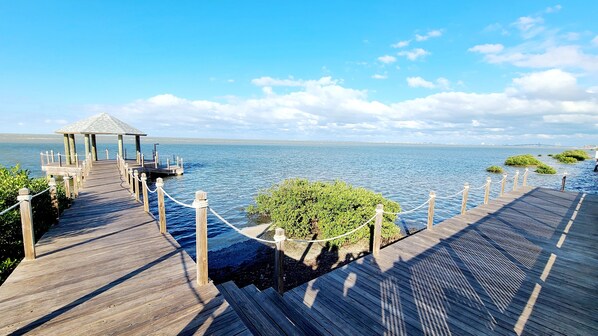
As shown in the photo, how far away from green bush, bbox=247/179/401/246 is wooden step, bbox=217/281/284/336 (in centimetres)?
526

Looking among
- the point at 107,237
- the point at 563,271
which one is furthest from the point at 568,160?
the point at 107,237

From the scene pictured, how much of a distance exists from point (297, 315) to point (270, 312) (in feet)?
1.40

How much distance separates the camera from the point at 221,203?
17.5 metres

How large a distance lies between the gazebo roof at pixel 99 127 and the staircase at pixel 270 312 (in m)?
23.9

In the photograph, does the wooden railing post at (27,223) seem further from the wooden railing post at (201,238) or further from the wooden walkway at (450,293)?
the wooden walkway at (450,293)

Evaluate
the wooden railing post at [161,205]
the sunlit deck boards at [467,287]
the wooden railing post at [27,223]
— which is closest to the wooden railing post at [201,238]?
the sunlit deck boards at [467,287]

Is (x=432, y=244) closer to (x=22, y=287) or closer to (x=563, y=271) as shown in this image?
(x=563, y=271)

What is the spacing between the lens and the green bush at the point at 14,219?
5.66m

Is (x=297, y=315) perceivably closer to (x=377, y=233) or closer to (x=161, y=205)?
(x=377, y=233)

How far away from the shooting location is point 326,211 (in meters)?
9.64

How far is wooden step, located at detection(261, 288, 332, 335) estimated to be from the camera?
372cm

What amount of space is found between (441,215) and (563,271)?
31.3ft

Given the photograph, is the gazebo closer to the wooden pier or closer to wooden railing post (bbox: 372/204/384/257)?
the wooden pier

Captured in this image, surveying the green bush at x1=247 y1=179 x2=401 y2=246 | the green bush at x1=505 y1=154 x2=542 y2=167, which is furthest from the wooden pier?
the green bush at x1=505 y1=154 x2=542 y2=167
